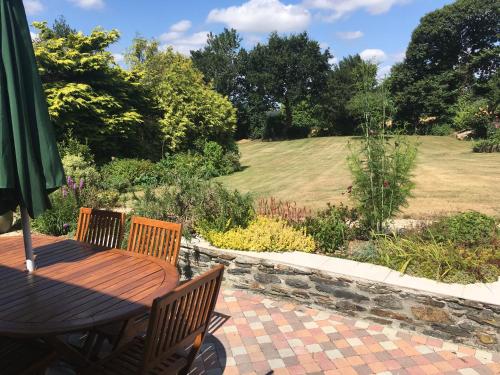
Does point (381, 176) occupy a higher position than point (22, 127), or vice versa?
point (22, 127)

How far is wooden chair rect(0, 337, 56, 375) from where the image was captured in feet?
7.59

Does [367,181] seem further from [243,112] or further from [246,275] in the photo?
[243,112]

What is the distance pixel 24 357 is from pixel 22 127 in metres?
1.46

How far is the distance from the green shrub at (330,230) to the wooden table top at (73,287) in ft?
7.28

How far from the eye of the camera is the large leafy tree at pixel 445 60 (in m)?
27.7

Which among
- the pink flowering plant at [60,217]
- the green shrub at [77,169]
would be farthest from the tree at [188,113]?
the pink flowering plant at [60,217]

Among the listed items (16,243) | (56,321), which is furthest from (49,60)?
(56,321)

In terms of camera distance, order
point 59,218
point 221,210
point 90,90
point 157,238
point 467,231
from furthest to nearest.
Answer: point 90,90
point 59,218
point 221,210
point 467,231
point 157,238

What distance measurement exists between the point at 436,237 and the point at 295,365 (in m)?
2.23

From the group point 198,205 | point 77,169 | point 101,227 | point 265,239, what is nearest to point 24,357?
point 101,227

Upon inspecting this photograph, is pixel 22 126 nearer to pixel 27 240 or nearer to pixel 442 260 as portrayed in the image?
pixel 27 240

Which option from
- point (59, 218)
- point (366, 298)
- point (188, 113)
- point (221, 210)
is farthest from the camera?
point (188, 113)

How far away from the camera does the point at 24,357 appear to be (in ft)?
8.00

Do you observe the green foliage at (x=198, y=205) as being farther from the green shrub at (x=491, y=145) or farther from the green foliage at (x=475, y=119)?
the green foliage at (x=475, y=119)
